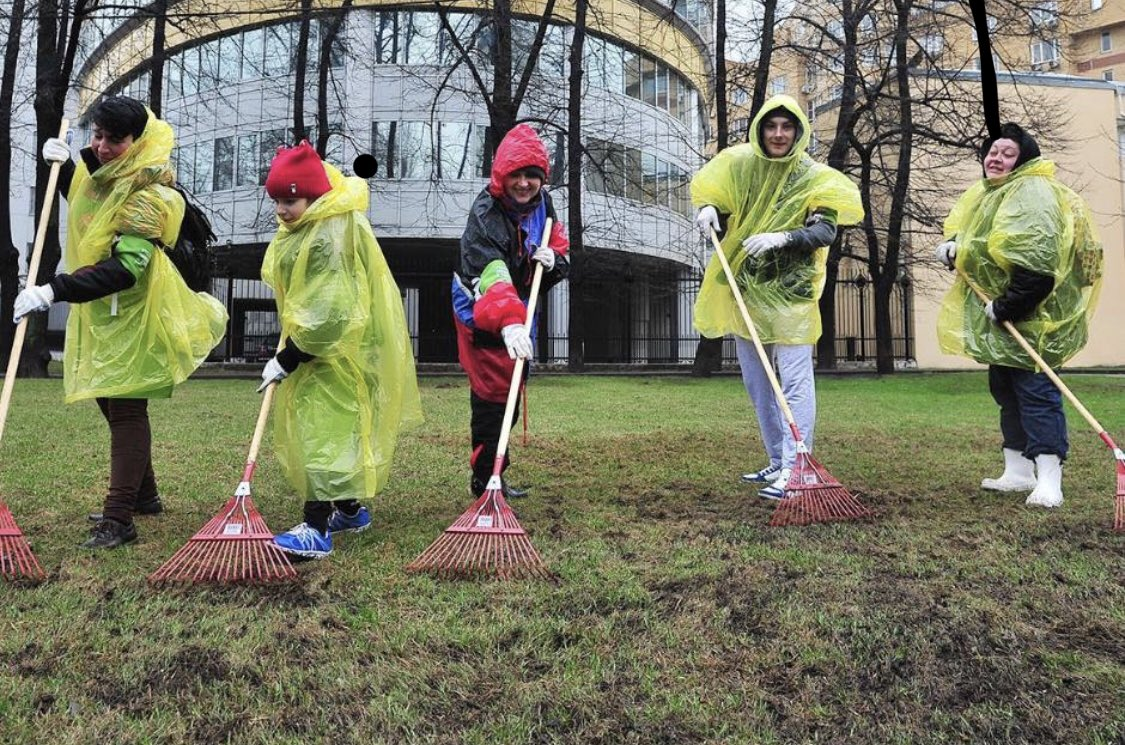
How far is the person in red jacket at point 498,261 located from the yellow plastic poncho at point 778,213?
1.04 m

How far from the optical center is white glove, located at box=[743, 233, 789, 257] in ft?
12.6

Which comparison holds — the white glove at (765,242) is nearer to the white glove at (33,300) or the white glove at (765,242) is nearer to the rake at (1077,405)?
the rake at (1077,405)

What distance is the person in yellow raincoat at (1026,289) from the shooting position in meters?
3.78

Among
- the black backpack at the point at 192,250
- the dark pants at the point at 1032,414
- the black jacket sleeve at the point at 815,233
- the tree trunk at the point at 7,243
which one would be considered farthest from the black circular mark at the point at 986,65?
the tree trunk at the point at 7,243

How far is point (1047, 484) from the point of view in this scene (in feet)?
12.1

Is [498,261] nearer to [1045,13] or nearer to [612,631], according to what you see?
[612,631]

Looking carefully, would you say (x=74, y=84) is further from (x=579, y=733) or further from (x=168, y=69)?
(x=579, y=733)

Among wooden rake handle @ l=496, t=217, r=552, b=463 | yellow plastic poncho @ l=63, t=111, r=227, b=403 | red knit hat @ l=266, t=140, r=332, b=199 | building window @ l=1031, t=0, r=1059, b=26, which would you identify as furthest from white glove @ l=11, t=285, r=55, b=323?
building window @ l=1031, t=0, r=1059, b=26

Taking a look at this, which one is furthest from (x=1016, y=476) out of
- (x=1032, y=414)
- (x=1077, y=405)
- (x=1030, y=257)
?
(x=1030, y=257)

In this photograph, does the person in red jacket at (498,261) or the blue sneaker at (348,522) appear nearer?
the blue sneaker at (348,522)

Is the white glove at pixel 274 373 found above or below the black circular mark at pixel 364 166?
below

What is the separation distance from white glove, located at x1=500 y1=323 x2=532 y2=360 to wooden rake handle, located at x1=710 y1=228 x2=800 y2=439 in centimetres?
130

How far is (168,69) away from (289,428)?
78.6 ft

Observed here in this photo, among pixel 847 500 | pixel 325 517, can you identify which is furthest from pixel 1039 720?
pixel 325 517
